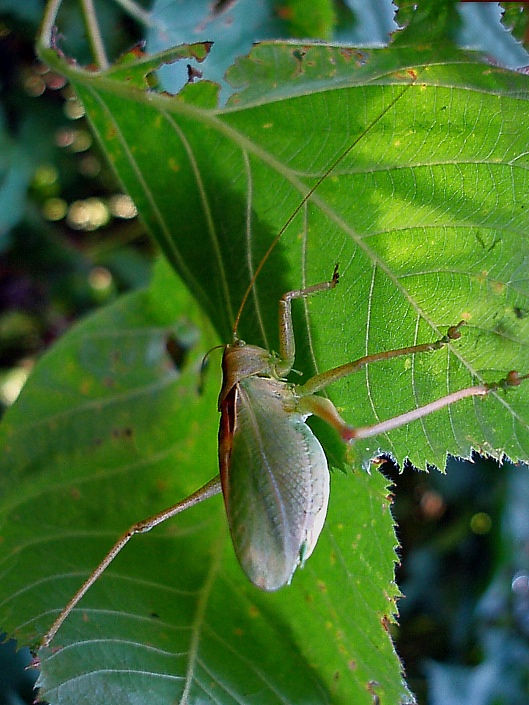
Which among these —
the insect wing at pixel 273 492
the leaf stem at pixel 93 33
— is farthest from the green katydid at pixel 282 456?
the leaf stem at pixel 93 33

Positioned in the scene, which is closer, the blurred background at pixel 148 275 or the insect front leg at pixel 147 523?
the insect front leg at pixel 147 523

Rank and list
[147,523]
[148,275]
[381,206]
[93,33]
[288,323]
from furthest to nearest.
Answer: [148,275] < [93,33] < [147,523] < [288,323] < [381,206]

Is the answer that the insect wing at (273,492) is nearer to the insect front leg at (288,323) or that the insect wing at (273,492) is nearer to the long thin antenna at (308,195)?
the insect front leg at (288,323)

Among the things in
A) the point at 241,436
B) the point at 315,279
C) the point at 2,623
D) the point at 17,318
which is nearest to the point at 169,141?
the point at 315,279

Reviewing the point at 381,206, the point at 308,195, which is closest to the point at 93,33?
the point at 308,195

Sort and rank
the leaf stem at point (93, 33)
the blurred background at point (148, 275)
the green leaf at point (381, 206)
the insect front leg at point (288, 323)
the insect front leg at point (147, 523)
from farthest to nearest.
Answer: the blurred background at point (148, 275), the leaf stem at point (93, 33), the insect front leg at point (147, 523), the insect front leg at point (288, 323), the green leaf at point (381, 206)

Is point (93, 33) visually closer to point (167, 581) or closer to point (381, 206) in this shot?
point (381, 206)

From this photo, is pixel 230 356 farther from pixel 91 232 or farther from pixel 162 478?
pixel 91 232
